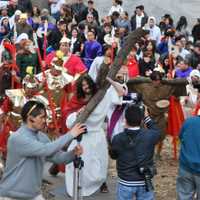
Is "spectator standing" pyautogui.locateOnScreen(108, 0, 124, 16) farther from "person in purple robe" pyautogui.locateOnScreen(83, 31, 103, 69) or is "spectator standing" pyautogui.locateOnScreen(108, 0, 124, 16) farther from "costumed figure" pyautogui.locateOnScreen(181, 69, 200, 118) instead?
"costumed figure" pyautogui.locateOnScreen(181, 69, 200, 118)

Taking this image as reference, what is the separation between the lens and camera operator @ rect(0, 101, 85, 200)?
6.54m

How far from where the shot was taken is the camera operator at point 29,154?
21.5 feet

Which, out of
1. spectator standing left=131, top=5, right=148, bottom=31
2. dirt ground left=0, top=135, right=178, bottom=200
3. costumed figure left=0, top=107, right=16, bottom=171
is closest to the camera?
dirt ground left=0, top=135, right=178, bottom=200

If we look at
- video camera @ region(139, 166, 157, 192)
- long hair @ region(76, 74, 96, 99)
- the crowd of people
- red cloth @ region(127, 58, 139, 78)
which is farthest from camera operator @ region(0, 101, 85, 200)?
red cloth @ region(127, 58, 139, 78)

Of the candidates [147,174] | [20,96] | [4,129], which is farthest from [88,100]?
[147,174]

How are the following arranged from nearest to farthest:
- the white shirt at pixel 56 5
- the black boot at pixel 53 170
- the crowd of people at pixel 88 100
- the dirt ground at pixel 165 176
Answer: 1. the crowd of people at pixel 88 100
2. the dirt ground at pixel 165 176
3. the black boot at pixel 53 170
4. the white shirt at pixel 56 5

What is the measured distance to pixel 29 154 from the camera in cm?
654

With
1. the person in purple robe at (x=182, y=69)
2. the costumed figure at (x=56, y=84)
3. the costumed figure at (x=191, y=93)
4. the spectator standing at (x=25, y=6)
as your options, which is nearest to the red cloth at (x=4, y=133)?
the costumed figure at (x=56, y=84)

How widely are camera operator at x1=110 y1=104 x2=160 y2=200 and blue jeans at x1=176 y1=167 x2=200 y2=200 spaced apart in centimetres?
68

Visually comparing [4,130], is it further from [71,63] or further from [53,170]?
[71,63]

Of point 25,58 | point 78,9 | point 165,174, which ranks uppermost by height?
point 78,9

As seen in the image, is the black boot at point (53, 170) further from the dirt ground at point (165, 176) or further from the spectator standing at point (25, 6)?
the spectator standing at point (25, 6)

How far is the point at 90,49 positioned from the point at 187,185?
8619 millimetres

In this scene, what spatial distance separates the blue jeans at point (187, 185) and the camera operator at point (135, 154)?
684 mm
